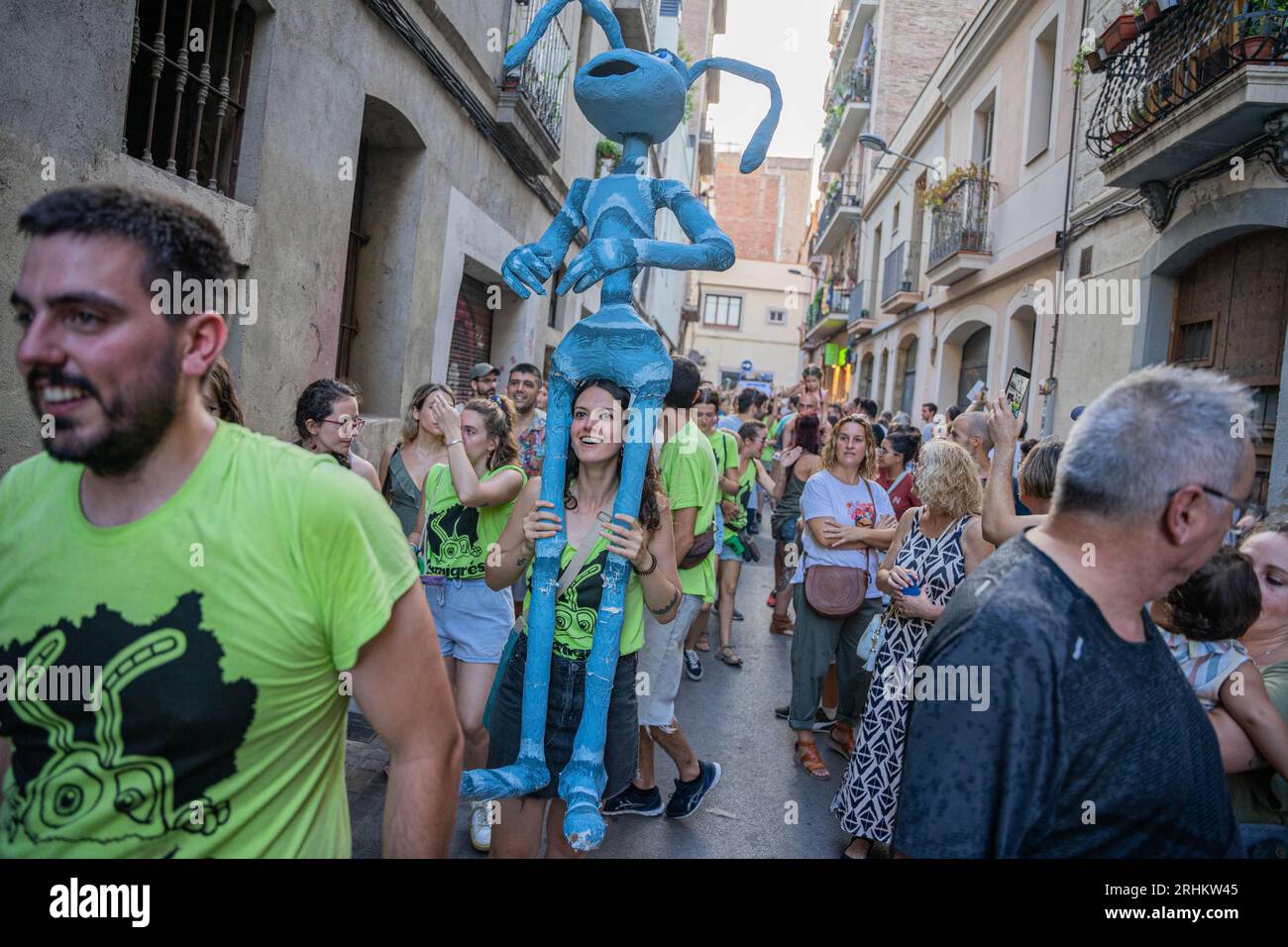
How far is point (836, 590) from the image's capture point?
484 cm

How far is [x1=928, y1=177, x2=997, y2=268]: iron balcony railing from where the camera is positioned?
13.0m

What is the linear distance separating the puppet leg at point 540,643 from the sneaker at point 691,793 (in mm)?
1584

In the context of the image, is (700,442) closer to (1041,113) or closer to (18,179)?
(18,179)

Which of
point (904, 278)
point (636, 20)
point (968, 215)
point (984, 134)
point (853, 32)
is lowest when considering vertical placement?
point (968, 215)

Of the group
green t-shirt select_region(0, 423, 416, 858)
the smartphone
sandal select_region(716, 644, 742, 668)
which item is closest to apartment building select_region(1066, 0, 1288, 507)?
the smartphone

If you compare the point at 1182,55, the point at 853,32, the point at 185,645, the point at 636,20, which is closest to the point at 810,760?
the point at 185,645

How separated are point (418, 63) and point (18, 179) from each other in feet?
14.4

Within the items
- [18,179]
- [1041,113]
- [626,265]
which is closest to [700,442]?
[626,265]

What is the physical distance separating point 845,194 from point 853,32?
4.83 metres

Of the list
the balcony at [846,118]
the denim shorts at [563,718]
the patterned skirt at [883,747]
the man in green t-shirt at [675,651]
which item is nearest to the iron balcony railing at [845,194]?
the balcony at [846,118]

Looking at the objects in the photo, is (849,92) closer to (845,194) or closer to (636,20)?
(845,194)

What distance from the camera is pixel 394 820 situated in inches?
59.6

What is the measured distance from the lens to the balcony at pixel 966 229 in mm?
12977

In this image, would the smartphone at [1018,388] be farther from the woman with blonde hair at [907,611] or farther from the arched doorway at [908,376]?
the arched doorway at [908,376]
